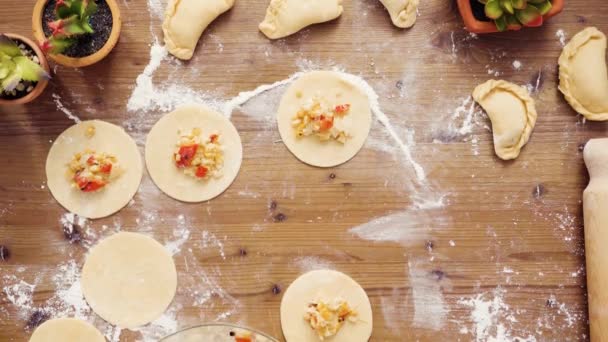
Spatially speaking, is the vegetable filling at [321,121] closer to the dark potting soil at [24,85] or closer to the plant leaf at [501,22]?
the plant leaf at [501,22]

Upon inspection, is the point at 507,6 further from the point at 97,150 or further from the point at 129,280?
the point at 129,280

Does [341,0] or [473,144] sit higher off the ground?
[341,0]

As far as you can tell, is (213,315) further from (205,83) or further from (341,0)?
(341,0)

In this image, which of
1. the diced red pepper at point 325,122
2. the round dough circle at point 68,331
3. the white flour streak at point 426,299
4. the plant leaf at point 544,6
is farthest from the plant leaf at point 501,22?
the round dough circle at point 68,331

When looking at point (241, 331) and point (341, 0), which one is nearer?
point (241, 331)

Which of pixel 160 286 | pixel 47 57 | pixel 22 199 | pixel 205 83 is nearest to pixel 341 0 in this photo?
pixel 205 83

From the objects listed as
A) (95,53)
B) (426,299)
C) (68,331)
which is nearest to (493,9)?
(426,299)
